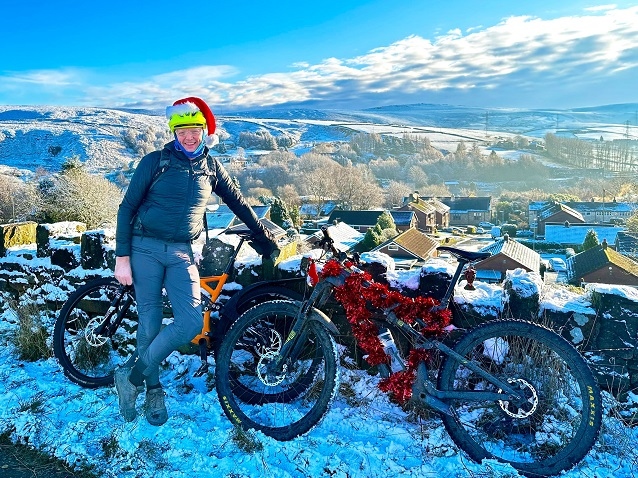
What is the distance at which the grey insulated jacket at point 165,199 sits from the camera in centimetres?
289

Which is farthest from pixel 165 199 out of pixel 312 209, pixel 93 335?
pixel 312 209

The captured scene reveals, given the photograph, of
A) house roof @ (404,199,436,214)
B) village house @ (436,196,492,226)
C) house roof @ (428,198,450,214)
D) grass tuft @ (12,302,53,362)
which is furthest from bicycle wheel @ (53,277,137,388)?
village house @ (436,196,492,226)

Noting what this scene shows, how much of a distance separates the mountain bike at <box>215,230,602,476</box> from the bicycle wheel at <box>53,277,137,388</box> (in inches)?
51.9

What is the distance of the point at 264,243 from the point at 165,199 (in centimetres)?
90

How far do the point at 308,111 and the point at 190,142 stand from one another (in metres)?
184

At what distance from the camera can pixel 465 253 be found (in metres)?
2.79

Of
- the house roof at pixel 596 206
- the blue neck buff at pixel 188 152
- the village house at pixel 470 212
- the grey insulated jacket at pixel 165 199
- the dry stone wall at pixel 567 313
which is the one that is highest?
the blue neck buff at pixel 188 152

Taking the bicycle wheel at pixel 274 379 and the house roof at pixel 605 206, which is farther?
the house roof at pixel 605 206

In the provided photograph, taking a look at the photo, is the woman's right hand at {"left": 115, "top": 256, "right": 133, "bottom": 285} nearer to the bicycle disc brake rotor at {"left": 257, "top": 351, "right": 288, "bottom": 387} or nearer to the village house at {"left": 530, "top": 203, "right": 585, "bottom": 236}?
the bicycle disc brake rotor at {"left": 257, "top": 351, "right": 288, "bottom": 387}

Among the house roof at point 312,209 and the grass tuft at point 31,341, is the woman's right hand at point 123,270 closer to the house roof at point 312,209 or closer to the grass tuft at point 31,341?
the grass tuft at point 31,341

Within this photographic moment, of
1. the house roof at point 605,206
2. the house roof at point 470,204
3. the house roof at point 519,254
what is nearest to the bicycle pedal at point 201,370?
the house roof at point 519,254

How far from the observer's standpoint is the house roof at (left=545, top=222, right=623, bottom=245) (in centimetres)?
3331

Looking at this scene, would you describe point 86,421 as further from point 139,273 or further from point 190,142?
point 190,142

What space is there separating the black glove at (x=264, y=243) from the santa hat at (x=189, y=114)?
841 millimetres
